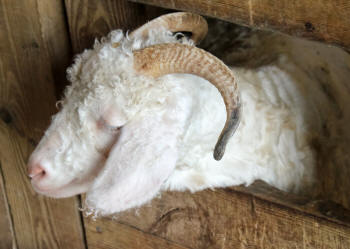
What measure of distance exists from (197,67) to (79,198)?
3.96 feet

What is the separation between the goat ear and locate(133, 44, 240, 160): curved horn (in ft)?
0.60

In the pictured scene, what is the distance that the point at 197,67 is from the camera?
4.97 ft

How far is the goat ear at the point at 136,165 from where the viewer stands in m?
1.54

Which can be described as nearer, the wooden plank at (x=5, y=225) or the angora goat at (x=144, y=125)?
the angora goat at (x=144, y=125)

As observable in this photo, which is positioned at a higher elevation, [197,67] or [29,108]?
[197,67]

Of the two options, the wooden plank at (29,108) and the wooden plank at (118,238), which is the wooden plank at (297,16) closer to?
the wooden plank at (29,108)

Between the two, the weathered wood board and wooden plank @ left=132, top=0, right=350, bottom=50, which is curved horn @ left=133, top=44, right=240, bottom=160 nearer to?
wooden plank @ left=132, top=0, right=350, bottom=50

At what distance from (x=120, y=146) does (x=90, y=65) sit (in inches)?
13.8

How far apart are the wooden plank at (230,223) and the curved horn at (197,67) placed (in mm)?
409

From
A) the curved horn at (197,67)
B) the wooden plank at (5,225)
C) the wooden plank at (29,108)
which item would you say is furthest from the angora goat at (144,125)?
the wooden plank at (5,225)

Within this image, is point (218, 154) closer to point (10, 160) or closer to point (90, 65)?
point (90, 65)

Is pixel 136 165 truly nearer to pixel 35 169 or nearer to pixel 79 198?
pixel 35 169

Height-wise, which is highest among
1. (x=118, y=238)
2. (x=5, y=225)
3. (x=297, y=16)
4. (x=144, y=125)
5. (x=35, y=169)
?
(x=297, y=16)

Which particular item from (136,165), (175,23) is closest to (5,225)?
(136,165)
